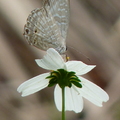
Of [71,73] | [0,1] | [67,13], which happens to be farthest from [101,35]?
[71,73]

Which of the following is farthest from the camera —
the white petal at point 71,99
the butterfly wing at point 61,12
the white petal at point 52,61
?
the butterfly wing at point 61,12

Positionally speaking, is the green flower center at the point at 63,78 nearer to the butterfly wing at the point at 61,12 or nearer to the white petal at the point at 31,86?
the white petal at the point at 31,86

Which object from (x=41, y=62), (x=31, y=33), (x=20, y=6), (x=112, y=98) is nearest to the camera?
(x=41, y=62)

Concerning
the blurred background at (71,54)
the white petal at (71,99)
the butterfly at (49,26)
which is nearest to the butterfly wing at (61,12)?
the butterfly at (49,26)

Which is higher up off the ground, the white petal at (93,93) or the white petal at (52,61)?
the white petal at (52,61)

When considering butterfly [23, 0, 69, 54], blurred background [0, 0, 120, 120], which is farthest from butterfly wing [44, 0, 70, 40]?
blurred background [0, 0, 120, 120]

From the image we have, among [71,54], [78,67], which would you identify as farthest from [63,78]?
[71,54]

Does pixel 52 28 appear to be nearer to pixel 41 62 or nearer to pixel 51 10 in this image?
pixel 51 10

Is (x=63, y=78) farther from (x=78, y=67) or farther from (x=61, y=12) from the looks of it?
(x=61, y=12)
